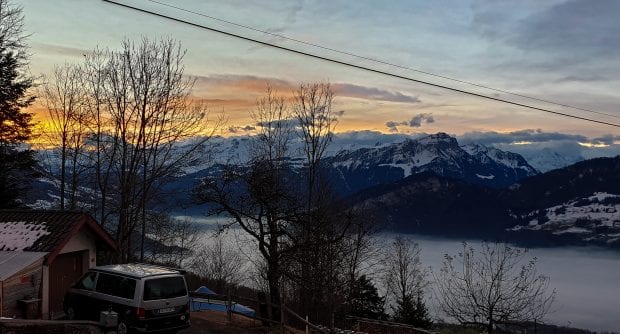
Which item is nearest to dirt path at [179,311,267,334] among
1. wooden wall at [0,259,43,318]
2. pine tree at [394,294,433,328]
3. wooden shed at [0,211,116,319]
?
wooden shed at [0,211,116,319]

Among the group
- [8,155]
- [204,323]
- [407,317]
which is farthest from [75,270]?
[407,317]

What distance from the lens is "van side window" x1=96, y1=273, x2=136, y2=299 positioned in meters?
16.8

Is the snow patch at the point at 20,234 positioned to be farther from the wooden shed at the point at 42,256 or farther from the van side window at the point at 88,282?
the van side window at the point at 88,282

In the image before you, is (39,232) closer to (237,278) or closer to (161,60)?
(161,60)

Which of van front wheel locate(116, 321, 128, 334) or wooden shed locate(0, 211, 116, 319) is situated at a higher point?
wooden shed locate(0, 211, 116, 319)

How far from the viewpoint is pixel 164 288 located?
17.1 meters

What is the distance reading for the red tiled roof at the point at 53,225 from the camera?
19750 mm

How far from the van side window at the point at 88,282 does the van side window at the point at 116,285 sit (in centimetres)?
35

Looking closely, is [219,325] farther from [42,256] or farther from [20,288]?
[20,288]

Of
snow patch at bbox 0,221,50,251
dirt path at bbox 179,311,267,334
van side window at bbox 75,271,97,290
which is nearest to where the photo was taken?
van side window at bbox 75,271,97,290

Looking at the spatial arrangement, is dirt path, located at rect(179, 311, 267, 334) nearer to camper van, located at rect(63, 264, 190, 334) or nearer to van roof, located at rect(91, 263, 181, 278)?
camper van, located at rect(63, 264, 190, 334)

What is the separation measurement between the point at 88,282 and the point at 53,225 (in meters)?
3.77

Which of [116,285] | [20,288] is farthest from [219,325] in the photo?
[20,288]

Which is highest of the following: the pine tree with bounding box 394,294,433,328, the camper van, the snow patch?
the snow patch
